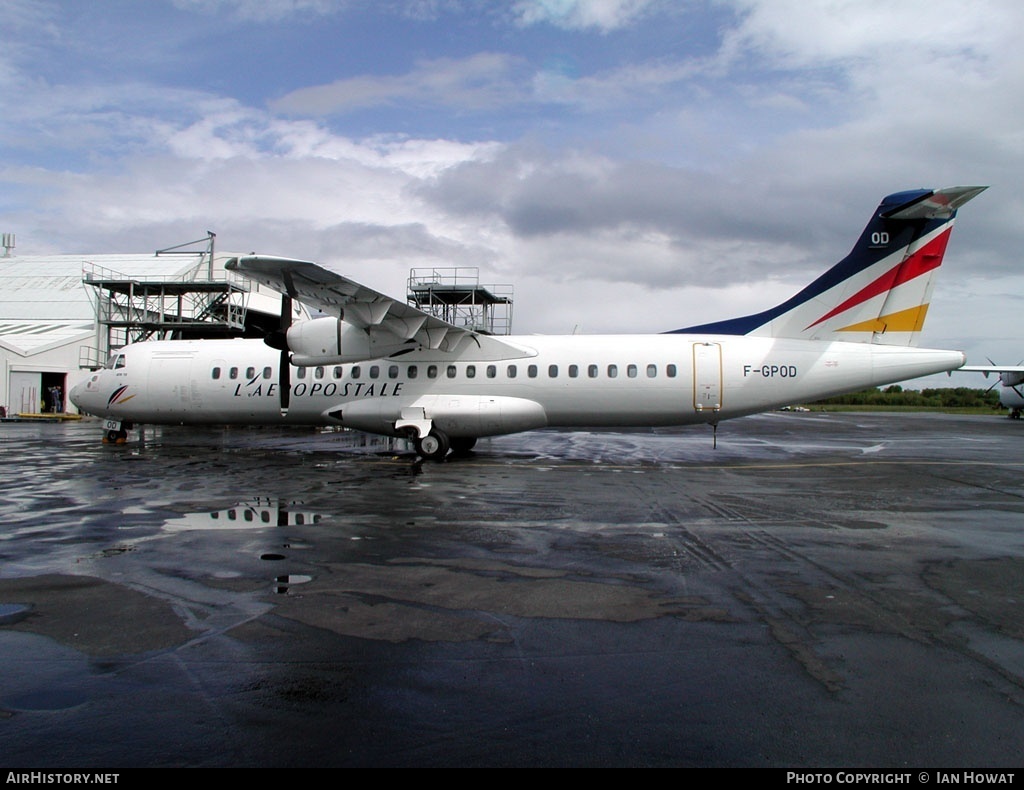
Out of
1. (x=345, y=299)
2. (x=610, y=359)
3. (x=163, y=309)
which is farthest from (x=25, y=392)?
(x=610, y=359)

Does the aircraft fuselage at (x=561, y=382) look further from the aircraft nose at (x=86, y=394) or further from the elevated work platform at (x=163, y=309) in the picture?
the elevated work platform at (x=163, y=309)

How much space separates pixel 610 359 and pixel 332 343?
7142 millimetres

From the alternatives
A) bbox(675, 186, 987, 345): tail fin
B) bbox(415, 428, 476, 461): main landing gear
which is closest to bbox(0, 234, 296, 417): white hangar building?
bbox(415, 428, 476, 461): main landing gear

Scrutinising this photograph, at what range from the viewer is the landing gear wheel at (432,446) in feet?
56.4

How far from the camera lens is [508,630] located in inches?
197

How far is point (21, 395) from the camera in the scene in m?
36.5

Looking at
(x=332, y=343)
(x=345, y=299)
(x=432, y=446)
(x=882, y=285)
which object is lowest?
(x=432, y=446)

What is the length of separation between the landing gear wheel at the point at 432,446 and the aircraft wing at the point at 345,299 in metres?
2.51

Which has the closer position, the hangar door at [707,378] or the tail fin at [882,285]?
the tail fin at [882,285]

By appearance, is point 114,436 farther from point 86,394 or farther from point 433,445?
point 433,445

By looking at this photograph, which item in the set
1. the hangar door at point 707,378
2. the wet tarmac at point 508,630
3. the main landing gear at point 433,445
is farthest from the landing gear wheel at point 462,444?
the wet tarmac at point 508,630

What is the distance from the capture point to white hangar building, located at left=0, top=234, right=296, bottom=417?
1340 inches

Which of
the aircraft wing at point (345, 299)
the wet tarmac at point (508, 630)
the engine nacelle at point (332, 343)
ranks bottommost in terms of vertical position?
the wet tarmac at point (508, 630)

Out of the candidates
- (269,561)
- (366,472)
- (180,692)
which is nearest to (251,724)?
(180,692)
